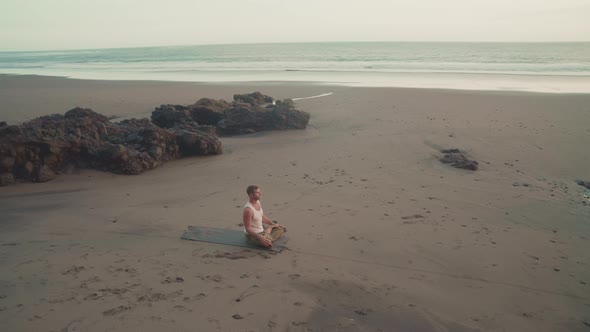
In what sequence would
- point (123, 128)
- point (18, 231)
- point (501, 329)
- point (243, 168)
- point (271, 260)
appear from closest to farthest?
point (501, 329)
point (271, 260)
point (18, 231)
point (243, 168)
point (123, 128)

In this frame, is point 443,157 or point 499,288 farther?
point 443,157

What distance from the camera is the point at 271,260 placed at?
5.04 metres

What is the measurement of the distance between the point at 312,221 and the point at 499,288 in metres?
2.64

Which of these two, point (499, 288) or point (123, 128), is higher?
point (123, 128)

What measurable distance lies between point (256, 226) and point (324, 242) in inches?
35.9

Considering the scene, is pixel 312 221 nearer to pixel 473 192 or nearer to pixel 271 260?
pixel 271 260

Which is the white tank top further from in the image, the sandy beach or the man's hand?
the sandy beach

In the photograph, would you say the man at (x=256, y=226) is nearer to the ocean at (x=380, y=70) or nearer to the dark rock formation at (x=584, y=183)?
the dark rock formation at (x=584, y=183)

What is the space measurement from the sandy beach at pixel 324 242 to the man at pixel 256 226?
208 millimetres

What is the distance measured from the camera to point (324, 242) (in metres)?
5.57

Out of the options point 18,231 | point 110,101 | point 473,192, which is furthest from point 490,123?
point 110,101

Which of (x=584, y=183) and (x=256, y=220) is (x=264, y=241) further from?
(x=584, y=183)

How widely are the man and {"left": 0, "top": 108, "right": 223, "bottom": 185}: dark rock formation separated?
4.08 meters

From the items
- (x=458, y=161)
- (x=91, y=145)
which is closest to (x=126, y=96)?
(x=91, y=145)
